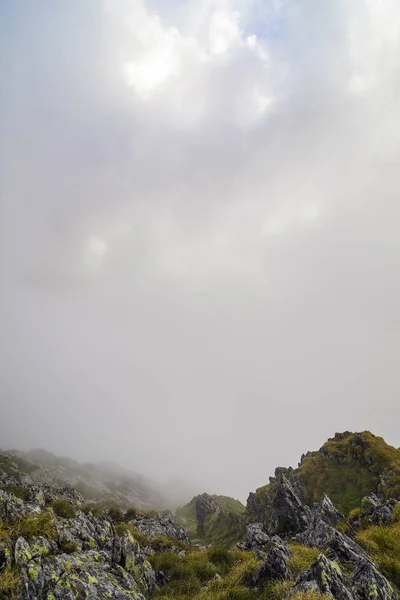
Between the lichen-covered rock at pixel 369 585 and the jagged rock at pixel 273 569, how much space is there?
3.29 m

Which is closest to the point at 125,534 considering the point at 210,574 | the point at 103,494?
the point at 210,574

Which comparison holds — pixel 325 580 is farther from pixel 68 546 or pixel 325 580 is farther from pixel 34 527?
pixel 34 527

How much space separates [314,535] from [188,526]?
364 feet

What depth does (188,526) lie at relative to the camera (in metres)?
104

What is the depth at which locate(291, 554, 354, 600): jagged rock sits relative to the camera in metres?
10.1

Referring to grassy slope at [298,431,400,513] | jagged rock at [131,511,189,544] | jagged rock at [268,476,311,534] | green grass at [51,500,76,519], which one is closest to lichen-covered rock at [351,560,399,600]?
green grass at [51,500,76,519]

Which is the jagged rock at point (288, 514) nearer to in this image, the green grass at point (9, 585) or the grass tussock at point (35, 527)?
the grass tussock at point (35, 527)

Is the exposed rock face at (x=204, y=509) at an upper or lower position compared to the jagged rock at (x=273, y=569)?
lower

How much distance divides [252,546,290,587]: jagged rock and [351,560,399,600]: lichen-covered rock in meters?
3.29

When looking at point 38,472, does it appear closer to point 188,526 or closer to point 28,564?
point 188,526

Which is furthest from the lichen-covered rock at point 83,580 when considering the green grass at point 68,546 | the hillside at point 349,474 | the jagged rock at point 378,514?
the hillside at point 349,474

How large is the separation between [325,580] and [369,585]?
6.45 feet

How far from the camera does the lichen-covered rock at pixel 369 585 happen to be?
10.5m

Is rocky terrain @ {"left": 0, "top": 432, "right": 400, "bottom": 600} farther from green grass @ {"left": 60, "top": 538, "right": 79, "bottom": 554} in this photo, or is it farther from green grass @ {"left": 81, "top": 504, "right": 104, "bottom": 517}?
green grass @ {"left": 81, "top": 504, "right": 104, "bottom": 517}
